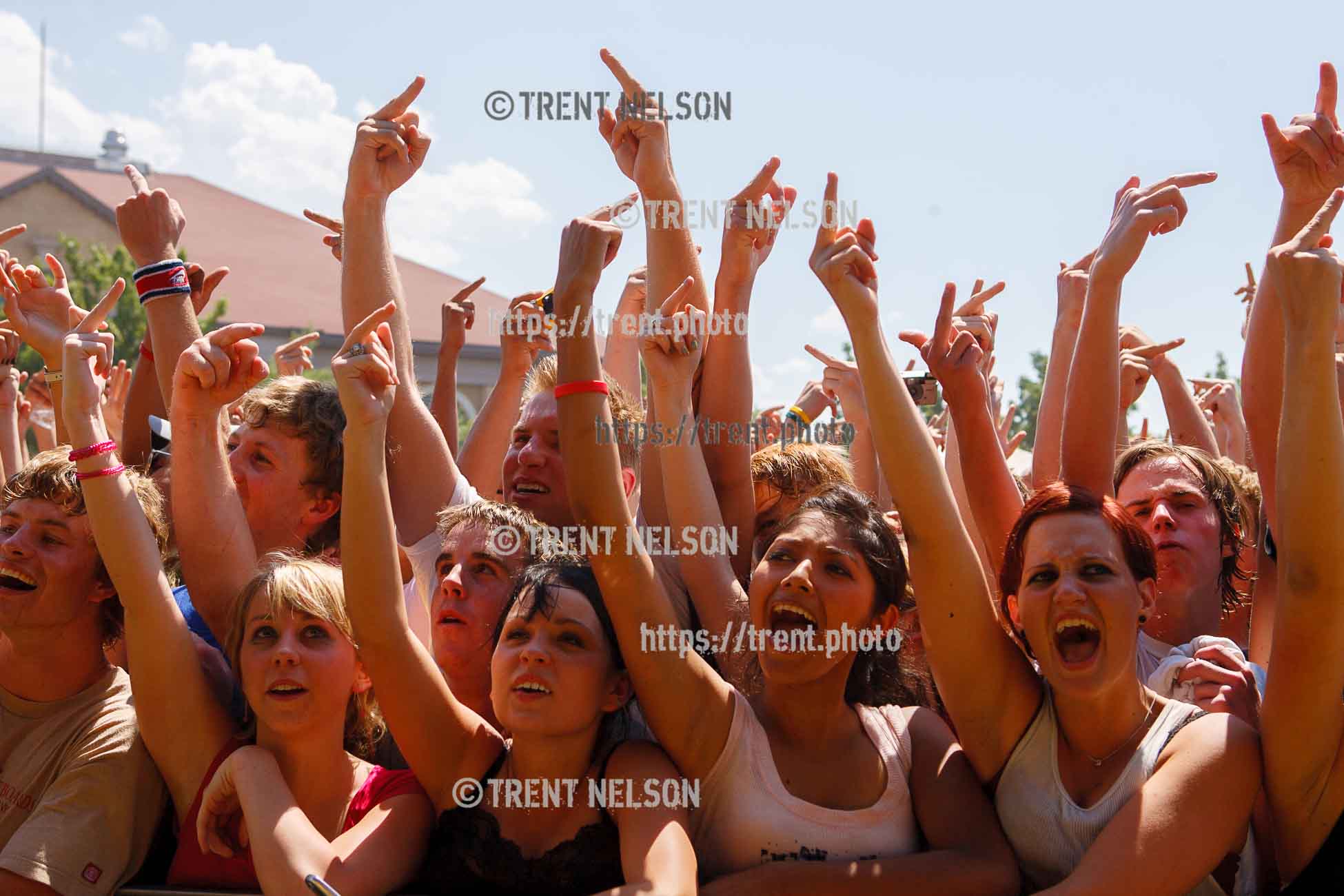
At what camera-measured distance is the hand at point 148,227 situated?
356 cm

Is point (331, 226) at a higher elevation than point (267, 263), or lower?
lower

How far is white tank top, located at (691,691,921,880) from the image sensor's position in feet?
7.74

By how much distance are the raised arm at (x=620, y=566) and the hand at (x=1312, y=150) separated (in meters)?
1.58

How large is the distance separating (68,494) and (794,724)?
5.60ft

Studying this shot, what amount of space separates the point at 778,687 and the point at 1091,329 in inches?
44.8

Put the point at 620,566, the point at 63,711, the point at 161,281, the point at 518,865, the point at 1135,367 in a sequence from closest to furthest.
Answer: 1. the point at 518,865
2. the point at 620,566
3. the point at 63,711
4. the point at 161,281
5. the point at 1135,367

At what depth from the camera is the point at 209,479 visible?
284cm

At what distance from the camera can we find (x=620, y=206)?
313 centimetres

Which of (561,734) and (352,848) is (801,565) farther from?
(352,848)

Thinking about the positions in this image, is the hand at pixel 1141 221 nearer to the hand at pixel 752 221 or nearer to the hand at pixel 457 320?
the hand at pixel 752 221

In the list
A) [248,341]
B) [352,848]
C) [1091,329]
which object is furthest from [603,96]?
[352,848]

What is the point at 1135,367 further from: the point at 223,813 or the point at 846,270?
the point at 223,813

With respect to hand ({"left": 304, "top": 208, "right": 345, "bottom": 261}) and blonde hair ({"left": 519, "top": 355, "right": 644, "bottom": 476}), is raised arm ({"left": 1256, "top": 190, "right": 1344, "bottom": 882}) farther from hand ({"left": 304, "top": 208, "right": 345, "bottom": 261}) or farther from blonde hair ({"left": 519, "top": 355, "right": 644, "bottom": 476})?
hand ({"left": 304, "top": 208, "right": 345, "bottom": 261})

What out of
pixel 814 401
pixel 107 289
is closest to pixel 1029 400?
pixel 814 401
